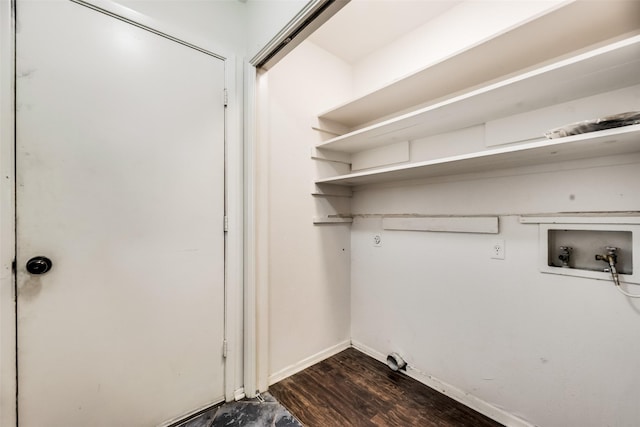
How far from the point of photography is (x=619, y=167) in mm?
1157

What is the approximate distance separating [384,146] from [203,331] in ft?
5.96

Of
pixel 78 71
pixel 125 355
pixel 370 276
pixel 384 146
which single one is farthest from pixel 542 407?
pixel 78 71

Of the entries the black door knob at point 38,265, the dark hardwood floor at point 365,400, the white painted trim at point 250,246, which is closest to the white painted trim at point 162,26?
the white painted trim at point 250,246

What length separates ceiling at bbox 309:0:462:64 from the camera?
5.66ft

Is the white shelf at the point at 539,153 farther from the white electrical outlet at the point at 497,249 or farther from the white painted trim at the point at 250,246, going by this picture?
the white painted trim at the point at 250,246

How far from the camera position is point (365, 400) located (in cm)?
164

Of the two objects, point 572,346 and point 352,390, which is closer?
point 572,346

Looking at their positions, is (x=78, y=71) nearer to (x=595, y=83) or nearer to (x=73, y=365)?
(x=73, y=365)

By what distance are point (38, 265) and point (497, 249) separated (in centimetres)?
231

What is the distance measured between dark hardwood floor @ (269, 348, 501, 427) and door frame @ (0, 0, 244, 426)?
0.42 meters

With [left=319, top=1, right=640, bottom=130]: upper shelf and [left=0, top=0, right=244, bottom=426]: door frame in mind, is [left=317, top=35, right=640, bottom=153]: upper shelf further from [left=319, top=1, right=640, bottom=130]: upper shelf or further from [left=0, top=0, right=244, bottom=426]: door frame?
[left=0, top=0, right=244, bottom=426]: door frame

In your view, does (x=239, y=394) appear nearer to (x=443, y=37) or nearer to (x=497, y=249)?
(x=497, y=249)

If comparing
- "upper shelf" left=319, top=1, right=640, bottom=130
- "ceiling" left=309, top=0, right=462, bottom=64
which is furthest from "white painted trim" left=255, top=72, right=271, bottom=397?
"ceiling" left=309, top=0, right=462, bottom=64

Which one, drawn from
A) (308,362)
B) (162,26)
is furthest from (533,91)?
(308,362)
